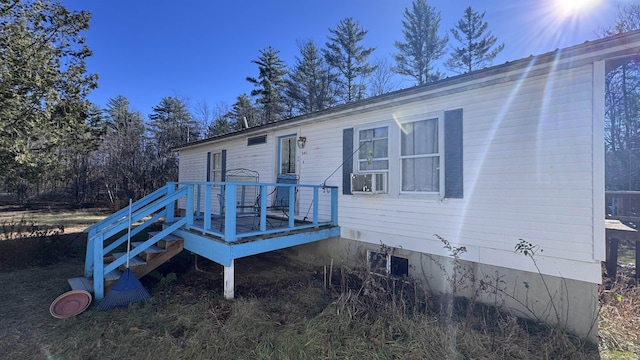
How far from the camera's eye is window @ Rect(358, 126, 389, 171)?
523 centimetres

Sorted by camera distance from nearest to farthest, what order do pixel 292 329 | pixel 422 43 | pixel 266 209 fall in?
pixel 292 329, pixel 266 209, pixel 422 43

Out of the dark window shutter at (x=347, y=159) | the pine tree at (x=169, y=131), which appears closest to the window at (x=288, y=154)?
the dark window shutter at (x=347, y=159)

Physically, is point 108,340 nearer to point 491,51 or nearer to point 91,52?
point 91,52

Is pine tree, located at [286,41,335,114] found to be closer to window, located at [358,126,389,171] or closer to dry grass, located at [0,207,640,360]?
window, located at [358,126,389,171]

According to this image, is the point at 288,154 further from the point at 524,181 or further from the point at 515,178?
the point at 524,181

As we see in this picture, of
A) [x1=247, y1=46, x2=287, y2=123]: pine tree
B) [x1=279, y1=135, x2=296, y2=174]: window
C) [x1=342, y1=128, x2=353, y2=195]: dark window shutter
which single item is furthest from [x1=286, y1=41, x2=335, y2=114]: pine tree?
[x1=342, y1=128, x2=353, y2=195]: dark window shutter

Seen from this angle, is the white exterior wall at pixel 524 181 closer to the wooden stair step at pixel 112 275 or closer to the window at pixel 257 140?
the window at pixel 257 140

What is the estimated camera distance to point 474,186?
13.7 ft

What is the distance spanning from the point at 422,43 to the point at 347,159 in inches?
570

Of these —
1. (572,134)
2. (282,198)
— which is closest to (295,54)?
(282,198)

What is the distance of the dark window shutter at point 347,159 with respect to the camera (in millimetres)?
5617

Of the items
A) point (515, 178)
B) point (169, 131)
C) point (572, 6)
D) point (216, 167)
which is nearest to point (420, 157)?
point (515, 178)

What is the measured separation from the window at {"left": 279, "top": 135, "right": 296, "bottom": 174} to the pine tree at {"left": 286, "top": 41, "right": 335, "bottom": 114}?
1232cm

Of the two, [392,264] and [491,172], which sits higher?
[491,172]
